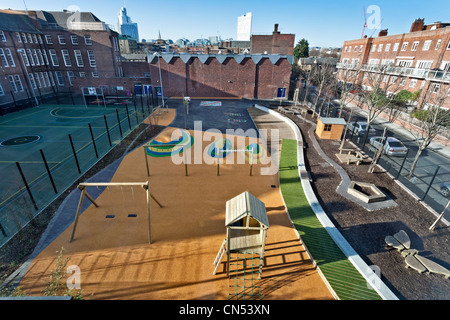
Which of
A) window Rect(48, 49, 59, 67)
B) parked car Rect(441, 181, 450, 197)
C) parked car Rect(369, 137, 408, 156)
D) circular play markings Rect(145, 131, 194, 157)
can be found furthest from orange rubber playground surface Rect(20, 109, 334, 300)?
window Rect(48, 49, 59, 67)

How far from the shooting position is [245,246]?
10.7 metres

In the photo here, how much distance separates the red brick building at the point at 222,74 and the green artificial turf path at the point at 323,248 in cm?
3219

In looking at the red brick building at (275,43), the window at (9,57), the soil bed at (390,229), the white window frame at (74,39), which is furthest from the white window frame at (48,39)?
the soil bed at (390,229)

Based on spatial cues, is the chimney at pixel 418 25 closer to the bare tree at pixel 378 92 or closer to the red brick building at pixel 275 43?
the bare tree at pixel 378 92

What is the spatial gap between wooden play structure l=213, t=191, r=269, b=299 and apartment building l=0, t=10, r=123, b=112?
1847 inches

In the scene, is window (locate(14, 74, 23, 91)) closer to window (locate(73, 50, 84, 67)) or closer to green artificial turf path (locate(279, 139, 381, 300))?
window (locate(73, 50, 84, 67))

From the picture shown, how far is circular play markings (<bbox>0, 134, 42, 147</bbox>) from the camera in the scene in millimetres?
23800

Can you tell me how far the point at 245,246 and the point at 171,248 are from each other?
422 centimetres

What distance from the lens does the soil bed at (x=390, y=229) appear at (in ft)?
33.1

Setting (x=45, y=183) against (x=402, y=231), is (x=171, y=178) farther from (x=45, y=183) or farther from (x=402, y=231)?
(x=402, y=231)

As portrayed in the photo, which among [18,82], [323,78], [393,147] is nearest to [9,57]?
[18,82]

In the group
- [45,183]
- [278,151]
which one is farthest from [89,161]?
[278,151]

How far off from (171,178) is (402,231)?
51.5ft

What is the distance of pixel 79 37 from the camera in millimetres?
47531
